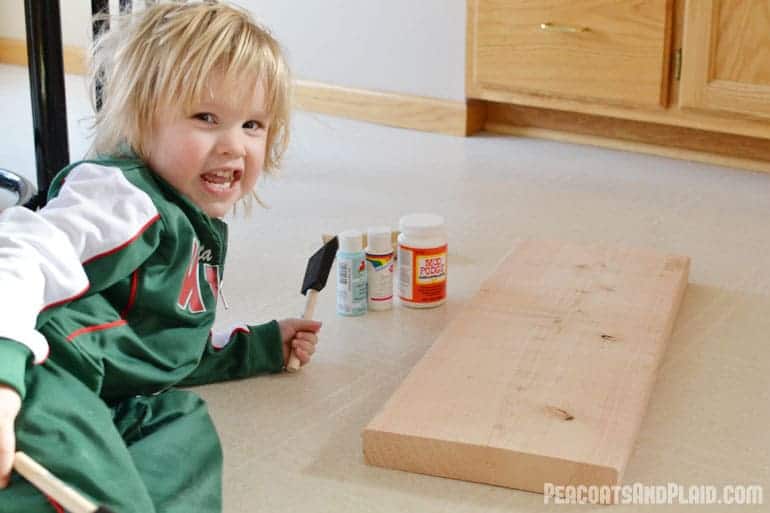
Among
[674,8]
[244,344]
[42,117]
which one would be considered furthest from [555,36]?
[244,344]

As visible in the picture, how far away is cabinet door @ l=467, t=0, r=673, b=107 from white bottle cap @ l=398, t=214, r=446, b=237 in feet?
3.01

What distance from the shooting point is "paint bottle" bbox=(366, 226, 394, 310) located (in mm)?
1758

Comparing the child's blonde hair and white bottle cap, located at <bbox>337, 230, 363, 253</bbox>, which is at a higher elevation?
the child's blonde hair

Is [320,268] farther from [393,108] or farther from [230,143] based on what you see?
[393,108]

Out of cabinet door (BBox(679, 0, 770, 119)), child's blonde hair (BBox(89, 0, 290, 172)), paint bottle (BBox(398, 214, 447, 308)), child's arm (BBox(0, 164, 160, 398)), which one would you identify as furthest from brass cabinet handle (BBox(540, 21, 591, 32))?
child's arm (BBox(0, 164, 160, 398))

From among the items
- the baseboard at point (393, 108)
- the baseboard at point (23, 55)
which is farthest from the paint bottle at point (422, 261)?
the baseboard at point (23, 55)

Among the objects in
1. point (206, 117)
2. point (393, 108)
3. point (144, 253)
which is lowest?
point (393, 108)

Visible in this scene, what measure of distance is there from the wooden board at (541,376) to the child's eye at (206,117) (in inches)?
14.7

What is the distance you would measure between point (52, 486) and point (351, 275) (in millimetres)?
814

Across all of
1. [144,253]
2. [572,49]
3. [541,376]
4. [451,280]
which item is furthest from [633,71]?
[144,253]

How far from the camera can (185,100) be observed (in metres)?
1.32

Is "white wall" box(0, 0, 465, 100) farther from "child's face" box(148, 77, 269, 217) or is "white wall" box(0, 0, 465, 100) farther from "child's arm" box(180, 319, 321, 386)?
"child's face" box(148, 77, 269, 217)

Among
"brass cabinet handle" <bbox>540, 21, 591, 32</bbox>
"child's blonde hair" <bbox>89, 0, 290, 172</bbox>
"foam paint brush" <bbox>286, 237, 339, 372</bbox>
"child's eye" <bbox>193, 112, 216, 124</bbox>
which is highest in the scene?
"child's blonde hair" <bbox>89, 0, 290, 172</bbox>

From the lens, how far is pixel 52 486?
0.98 metres
